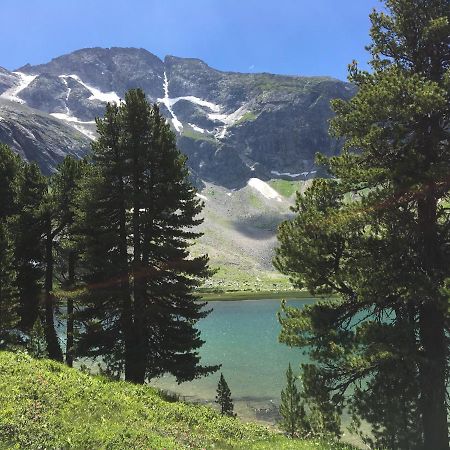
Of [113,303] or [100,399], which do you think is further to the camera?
[113,303]

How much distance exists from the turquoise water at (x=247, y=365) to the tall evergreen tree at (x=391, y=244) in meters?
19.6

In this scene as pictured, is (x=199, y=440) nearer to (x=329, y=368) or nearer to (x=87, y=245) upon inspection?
(x=329, y=368)

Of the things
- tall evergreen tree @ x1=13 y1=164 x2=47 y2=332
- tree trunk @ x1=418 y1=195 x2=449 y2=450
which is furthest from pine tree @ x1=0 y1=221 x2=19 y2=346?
tree trunk @ x1=418 y1=195 x2=449 y2=450

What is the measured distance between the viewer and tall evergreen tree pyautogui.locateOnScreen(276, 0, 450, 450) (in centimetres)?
1480

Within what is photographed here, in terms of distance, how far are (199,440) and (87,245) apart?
49.3 feet

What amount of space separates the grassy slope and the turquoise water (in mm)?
19071

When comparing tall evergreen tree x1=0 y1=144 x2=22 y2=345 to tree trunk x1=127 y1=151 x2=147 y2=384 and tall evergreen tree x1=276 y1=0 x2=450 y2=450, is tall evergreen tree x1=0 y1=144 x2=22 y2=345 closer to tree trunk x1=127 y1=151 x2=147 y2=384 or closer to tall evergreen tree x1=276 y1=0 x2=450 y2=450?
tree trunk x1=127 y1=151 x2=147 y2=384

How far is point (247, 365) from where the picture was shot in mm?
52219

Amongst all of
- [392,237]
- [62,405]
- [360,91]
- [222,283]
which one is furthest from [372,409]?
[222,283]

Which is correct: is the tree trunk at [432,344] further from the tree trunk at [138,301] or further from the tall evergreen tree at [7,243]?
the tall evergreen tree at [7,243]

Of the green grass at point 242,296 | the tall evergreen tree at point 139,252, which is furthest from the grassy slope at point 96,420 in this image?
the green grass at point 242,296

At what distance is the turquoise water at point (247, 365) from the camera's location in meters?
38.6

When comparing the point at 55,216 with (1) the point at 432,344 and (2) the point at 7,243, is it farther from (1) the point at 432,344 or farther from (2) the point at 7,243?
(1) the point at 432,344

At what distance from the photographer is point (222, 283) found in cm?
19750
